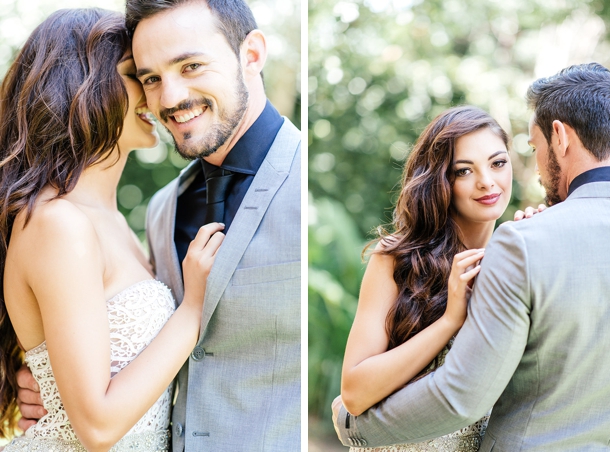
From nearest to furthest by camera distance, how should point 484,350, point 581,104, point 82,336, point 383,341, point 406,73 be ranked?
point 484,350 < point 82,336 < point 581,104 < point 383,341 < point 406,73

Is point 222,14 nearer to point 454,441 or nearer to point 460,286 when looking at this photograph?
point 460,286

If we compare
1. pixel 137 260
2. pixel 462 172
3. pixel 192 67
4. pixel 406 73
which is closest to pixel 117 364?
pixel 137 260

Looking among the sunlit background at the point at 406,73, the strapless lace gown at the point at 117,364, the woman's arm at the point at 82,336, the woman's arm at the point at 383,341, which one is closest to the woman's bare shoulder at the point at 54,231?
the woman's arm at the point at 82,336

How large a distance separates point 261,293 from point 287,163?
55 centimetres

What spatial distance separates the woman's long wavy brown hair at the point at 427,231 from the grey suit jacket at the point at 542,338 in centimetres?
42

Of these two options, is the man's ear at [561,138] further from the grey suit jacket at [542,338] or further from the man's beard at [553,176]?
the grey suit jacket at [542,338]

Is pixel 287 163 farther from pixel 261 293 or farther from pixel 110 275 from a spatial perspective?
pixel 110 275

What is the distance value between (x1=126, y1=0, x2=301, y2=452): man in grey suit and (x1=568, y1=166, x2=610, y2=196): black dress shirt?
1016 mm

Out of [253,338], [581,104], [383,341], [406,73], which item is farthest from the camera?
[406,73]

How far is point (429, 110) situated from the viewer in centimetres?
768

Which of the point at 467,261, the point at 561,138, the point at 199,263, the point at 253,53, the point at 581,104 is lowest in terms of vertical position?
the point at 199,263

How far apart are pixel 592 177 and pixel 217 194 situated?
146 centimetres

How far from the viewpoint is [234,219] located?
7.95ft

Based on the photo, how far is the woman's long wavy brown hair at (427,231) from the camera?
2.53m
